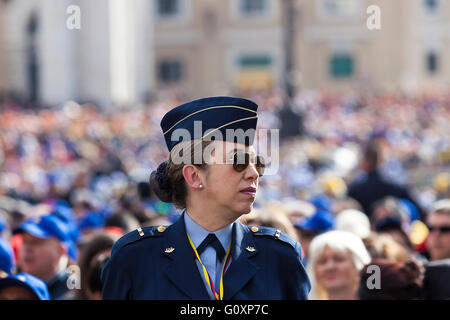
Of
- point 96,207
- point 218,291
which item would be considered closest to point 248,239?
point 218,291

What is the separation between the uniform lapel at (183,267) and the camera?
2.92 meters

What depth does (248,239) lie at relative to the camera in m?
3.10

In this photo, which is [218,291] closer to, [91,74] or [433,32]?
[91,74]

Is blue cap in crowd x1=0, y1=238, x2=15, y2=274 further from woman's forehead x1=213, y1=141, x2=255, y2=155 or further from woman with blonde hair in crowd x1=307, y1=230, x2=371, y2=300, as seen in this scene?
woman's forehead x1=213, y1=141, x2=255, y2=155

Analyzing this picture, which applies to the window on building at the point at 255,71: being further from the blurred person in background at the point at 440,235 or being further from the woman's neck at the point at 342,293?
the woman's neck at the point at 342,293

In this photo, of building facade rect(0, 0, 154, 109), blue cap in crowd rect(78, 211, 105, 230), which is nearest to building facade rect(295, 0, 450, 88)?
building facade rect(0, 0, 154, 109)

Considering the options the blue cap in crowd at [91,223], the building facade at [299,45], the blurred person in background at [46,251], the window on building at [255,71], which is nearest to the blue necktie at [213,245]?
the blurred person in background at [46,251]

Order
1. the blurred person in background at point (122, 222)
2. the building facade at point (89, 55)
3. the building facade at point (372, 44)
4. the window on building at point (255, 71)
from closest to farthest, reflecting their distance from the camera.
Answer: the blurred person in background at point (122, 222) → the building facade at point (89, 55) → the building facade at point (372, 44) → the window on building at point (255, 71)

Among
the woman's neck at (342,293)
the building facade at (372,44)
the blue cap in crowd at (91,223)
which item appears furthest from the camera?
the building facade at (372,44)

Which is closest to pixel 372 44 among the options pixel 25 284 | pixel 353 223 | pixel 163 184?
pixel 353 223

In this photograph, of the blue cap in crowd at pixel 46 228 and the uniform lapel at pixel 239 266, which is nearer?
the uniform lapel at pixel 239 266

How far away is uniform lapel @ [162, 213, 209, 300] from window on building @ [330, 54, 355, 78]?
50450 millimetres

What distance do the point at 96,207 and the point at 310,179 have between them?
16.8 ft

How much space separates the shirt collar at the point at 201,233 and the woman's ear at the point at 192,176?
0.13 m
